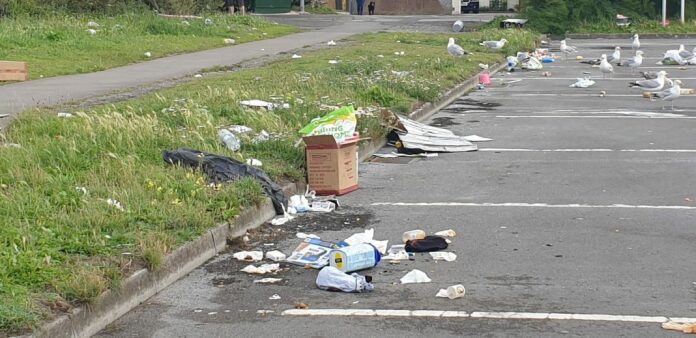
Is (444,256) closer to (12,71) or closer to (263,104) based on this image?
(263,104)

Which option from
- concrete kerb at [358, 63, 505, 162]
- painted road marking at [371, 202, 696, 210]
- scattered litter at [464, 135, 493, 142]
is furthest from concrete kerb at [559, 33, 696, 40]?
painted road marking at [371, 202, 696, 210]

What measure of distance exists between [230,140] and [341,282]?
13.6ft

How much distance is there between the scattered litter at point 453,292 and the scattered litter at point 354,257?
0.74m

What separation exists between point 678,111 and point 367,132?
6830 mm

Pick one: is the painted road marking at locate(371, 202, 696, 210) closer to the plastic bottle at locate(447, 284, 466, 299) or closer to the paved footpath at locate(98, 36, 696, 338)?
the paved footpath at locate(98, 36, 696, 338)

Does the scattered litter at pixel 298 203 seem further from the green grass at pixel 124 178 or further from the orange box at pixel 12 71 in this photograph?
the orange box at pixel 12 71

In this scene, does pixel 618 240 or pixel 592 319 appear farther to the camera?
pixel 618 240

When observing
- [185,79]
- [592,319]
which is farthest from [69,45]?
[592,319]

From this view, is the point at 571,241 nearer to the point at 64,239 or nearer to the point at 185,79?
the point at 64,239

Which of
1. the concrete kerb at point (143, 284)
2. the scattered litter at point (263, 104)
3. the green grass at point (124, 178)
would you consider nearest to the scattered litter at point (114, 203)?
the green grass at point (124, 178)

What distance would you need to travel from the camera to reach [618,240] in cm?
805

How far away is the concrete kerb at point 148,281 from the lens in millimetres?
5648

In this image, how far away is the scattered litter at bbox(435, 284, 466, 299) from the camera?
6.51m

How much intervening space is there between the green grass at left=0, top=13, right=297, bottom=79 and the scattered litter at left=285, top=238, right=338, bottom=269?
12.0 m
